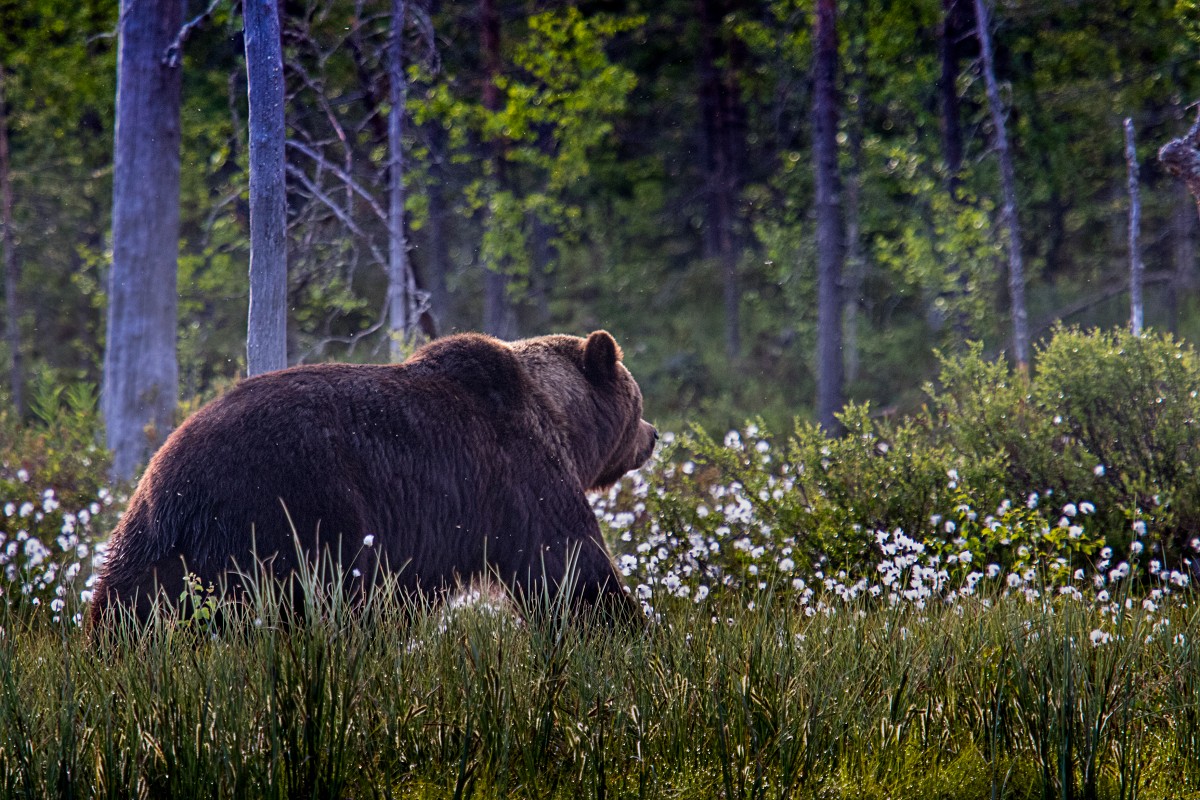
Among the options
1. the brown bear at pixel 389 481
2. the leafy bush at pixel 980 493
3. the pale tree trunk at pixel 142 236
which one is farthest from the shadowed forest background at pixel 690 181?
the brown bear at pixel 389 481

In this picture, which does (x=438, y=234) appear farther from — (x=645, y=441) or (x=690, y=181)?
(x=645, y=441)

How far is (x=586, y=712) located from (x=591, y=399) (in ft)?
8.70

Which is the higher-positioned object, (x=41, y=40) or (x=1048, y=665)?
(x=41, y=40)

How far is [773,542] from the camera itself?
694cm

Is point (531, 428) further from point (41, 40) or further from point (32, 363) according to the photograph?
point (32, 363)

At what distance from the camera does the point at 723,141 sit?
Result: 22.9m

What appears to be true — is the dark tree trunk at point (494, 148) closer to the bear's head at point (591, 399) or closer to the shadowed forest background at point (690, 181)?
the shadowed forest background at point (690, 181)

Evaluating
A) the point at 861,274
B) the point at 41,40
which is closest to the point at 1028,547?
the point at 861,274

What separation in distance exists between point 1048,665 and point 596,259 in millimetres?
23527

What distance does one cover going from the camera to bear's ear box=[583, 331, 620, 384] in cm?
637

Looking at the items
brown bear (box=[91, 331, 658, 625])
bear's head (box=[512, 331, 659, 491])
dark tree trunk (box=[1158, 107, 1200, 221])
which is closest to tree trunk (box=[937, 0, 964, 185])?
dark tree trunk (box=[1158, 107, 1200, 221])

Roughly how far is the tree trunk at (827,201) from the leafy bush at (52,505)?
936 centimetres

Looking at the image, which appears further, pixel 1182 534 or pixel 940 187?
pixel 940 187

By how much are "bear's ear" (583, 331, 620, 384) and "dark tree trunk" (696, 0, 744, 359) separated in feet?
51.2
